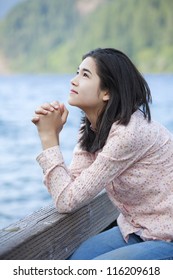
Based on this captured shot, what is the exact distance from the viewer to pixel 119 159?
1260mm

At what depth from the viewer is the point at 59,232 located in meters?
1.22

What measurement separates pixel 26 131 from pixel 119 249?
10.6 meters

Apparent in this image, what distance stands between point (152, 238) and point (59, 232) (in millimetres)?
200

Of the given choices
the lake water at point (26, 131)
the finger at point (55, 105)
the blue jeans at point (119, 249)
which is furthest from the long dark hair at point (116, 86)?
the lake water at point (26, 131)

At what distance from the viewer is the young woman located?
125cm

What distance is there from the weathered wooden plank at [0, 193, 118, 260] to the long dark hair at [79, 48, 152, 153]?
0.56 ft

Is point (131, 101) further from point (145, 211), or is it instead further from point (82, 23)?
point (82, 23)

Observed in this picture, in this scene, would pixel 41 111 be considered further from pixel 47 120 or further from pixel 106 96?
pixel 106 96

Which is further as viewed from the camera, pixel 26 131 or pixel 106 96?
pixel 26 131

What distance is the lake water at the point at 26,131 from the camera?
Result: 7.78 m

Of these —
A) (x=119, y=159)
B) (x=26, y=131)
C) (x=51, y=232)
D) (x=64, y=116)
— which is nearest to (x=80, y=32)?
(x=26, y=131)

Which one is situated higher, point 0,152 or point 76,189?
point 0,152

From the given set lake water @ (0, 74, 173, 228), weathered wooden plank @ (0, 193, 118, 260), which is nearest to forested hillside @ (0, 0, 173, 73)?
lake water @ (0, 74, 173, 228)
